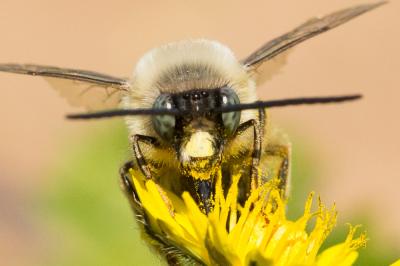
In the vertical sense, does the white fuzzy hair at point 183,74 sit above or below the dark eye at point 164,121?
above

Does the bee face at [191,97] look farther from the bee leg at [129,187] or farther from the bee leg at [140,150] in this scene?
the bee leg at [129,187]

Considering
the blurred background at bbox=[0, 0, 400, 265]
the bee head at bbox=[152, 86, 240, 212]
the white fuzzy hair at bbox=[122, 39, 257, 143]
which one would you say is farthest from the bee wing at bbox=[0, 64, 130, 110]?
the blurred background at bbox=[0, 0, 400, 265]

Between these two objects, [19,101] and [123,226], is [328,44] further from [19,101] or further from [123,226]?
[123,226]

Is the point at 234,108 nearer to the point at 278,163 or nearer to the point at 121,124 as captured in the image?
the point at 278,163

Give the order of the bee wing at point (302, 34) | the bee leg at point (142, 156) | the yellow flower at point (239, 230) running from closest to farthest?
the yellow flower at point (239, 230), the bee leg at point (142, 156), the bee wing at point (302, 34)

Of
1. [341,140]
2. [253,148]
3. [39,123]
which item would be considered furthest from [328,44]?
[253,148]

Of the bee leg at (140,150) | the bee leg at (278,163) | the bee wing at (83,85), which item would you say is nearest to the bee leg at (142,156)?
the bee leg at (140,150)
